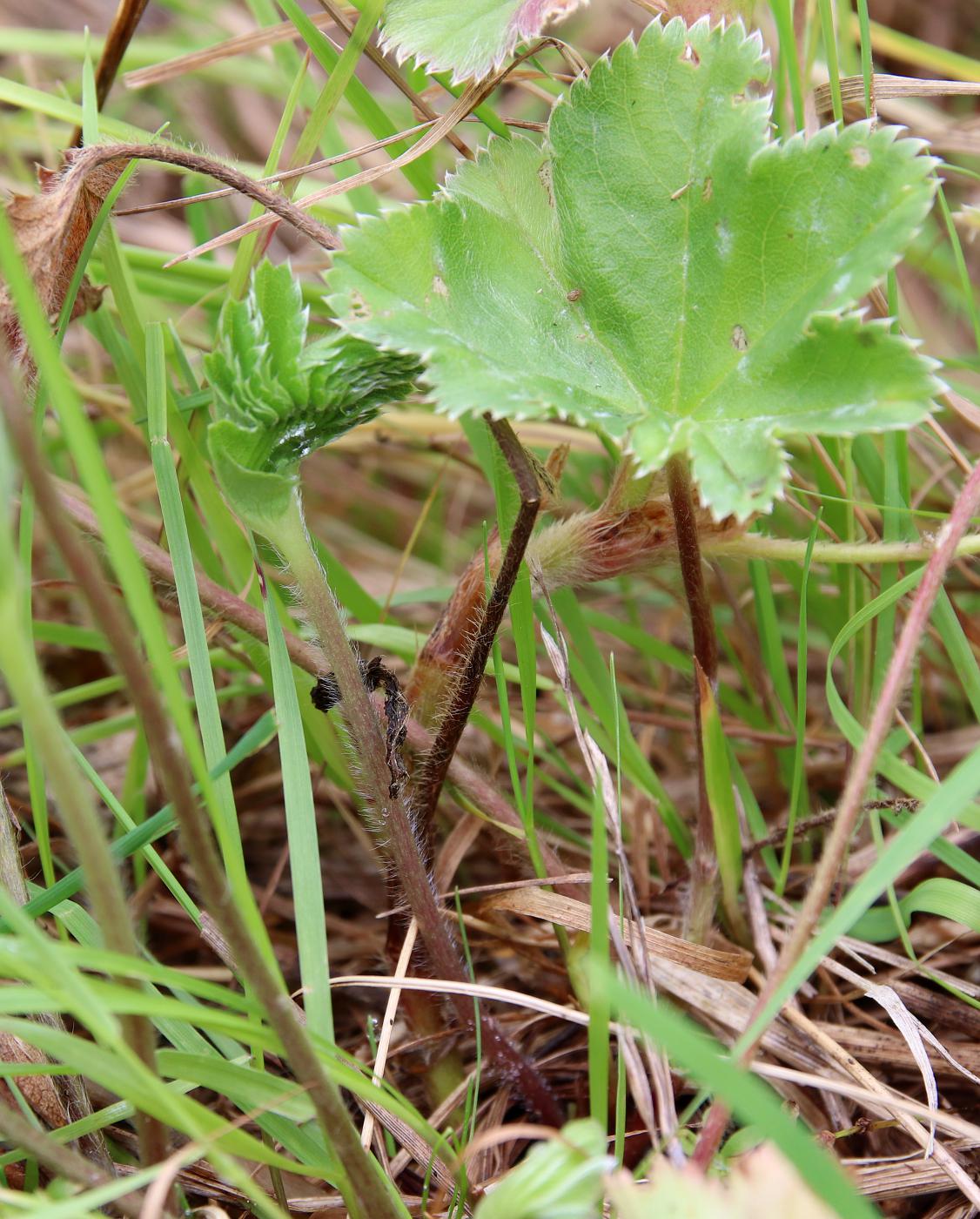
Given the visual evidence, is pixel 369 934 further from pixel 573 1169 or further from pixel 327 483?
pixel 327 483

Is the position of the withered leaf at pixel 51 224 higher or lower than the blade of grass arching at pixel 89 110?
lower

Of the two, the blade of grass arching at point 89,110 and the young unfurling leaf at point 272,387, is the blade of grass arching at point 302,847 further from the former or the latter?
the blade of grass arching at point 89,110

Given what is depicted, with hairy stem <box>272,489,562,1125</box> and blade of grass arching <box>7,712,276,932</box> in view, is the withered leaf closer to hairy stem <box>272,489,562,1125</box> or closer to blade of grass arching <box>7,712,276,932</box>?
hairy stem <box>272,489,562,1125</box>

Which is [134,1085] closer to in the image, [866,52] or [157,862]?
[157,862]

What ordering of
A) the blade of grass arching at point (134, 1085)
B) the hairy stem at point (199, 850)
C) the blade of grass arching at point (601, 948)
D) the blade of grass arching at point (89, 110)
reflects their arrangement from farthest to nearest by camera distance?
the blade of grass arching at point (89, 110) < the blade of grass arching at point (601, 948) < the blade of grass arching at point (134, 1085) < the hairy stem at point (199, 850)

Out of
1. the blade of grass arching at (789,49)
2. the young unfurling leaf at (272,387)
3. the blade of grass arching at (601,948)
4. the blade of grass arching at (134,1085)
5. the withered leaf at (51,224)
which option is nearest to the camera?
the blade of grass arching at (134,1085)

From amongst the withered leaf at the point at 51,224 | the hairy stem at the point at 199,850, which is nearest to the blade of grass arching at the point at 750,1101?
the hairy stem at the point at 199,850

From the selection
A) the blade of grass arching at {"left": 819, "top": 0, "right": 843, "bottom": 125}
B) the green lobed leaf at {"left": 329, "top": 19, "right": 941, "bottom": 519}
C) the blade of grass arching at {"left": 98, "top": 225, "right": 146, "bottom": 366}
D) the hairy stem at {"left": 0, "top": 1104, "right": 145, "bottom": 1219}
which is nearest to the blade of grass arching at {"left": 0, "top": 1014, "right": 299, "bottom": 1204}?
the hairy stem at {"left": 0, "top": 1104, "right": 145, "bottom": 1219}
